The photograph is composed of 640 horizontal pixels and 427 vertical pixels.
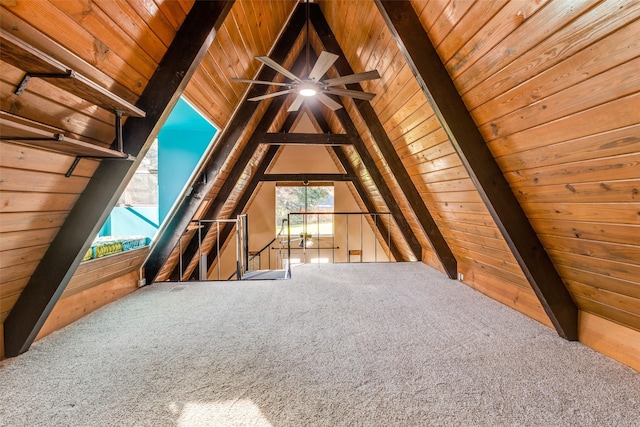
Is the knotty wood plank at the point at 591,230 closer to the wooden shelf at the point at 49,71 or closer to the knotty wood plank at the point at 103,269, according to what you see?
the wooden shelf at the point at 49,71

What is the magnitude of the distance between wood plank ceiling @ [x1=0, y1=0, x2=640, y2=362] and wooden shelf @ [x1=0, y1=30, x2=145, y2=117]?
0.06 metres

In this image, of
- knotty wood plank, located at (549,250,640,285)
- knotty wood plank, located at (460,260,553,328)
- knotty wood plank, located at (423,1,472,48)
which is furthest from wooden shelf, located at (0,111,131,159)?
knotty wood plank, located at (460,260,553,328)

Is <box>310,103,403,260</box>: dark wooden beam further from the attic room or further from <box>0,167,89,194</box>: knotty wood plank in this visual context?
<box>0,167,89,194</box>: knotty wood plank

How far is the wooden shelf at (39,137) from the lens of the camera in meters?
1.01

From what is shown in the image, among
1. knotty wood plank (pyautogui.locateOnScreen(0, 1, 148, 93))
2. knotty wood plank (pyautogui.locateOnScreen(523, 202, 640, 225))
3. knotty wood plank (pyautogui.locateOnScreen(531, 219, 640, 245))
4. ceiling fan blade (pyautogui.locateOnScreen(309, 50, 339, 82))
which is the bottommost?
knotty wood plank (pyautogui.locateOnScreen(531, 219, 640, 245))

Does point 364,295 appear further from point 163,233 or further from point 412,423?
point 163,233

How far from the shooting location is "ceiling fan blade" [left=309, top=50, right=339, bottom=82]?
1.80 m

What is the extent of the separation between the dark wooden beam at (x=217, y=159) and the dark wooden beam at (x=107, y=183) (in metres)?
1.25

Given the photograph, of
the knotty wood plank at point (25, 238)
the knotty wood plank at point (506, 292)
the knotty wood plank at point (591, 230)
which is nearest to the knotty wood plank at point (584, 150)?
the knotty wood plank at point (591, 230)

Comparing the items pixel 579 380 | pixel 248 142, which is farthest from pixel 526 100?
pixel 248 142

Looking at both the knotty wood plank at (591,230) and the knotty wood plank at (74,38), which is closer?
the knotty wood plank at (74,38)

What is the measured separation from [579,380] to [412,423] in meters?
1.10

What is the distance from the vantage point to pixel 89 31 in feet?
4.07

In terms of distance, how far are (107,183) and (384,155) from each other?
2.54m
